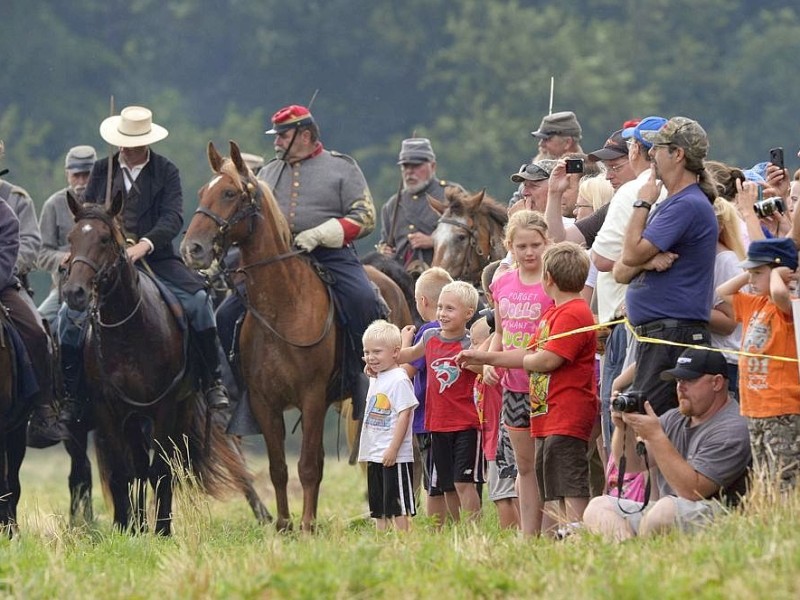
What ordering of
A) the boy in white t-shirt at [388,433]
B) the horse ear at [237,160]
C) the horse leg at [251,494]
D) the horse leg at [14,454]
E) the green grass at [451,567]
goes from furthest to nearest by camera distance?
the horse leg at [251,494], the horse leg at [14,454], the horse ear at [237,160], the boy in white t-shirt at [388,433], the green grass at [451,567]

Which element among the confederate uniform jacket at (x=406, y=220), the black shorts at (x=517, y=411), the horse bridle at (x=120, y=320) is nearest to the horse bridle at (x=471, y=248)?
the confederate uniform jacket at (x=406, y=220)

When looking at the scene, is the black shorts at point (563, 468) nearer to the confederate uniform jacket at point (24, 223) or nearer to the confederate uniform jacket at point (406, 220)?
the confederate uniform jacket at point (24, 223)

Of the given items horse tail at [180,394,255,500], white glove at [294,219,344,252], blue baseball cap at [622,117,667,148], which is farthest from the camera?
horse tail at [180,394,255,500]

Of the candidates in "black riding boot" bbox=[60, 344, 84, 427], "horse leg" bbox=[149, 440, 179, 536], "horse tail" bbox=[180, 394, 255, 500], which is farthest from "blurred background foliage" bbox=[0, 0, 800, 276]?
"horse leg" bbox=[149, 440, 179, 536]

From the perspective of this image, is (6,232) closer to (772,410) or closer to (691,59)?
(772,410)

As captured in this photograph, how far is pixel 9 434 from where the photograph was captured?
14.9 m

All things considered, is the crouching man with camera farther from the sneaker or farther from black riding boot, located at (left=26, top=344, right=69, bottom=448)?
black riding boot, located at (left=26, top=344, right=69, bottom=448)

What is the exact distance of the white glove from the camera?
15.1 m

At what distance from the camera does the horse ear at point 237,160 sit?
1438cm

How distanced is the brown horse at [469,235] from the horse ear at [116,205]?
329cm

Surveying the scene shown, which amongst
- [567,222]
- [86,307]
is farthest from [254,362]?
[567,222]

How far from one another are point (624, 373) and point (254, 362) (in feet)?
17.1

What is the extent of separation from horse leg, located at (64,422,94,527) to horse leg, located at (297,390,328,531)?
2008 mm

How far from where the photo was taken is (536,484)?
35.6ft
